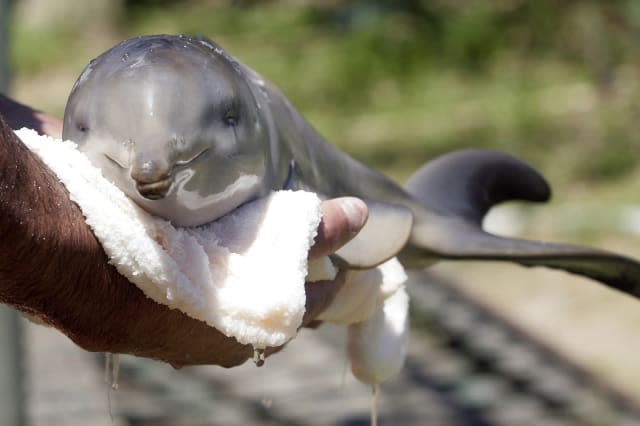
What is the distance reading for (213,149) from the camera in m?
1.07

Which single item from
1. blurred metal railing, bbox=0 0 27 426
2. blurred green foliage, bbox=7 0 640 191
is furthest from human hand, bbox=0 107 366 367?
blurred green foliage, bbox=7 0 640 191

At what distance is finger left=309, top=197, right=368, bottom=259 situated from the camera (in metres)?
1.17

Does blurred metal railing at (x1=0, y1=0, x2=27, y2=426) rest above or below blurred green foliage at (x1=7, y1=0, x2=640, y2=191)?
above

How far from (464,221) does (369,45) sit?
6.69 m

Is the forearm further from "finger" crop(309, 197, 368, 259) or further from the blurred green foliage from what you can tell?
the blurred green foliage

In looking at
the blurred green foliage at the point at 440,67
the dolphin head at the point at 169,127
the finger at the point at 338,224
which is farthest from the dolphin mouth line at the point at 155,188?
the blurred green foliage at the point at 440,67

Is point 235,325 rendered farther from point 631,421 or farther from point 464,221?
point 631,421

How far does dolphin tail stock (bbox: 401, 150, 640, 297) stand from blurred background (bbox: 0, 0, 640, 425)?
241cm

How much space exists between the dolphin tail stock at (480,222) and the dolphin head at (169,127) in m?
0.39

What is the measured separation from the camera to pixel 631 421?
388cm

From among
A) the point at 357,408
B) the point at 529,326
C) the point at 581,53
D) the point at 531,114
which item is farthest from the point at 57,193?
the point at 581,53

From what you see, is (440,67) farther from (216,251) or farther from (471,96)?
A: (216,251)

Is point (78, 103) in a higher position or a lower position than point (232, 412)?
higher

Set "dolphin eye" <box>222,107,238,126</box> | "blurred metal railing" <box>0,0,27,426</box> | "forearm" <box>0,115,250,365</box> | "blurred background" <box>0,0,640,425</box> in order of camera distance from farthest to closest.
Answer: "blurred background" <box>0,0,640,425</box> < "blurred metal railing" <box>0,0,27,426</box> < "dolphin eye" <box>222,107,238,126</box> < "forearm" <box>0,115,250,365</box>
